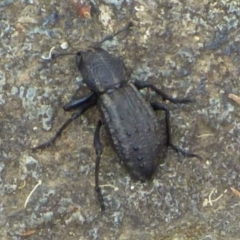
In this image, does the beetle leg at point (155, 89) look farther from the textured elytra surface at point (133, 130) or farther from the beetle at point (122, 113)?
the textured elytra surface at point (133, 130)

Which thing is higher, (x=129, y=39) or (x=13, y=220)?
(x=129, y=39)

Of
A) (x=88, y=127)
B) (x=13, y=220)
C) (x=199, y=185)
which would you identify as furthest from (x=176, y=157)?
(x=13, y=220)

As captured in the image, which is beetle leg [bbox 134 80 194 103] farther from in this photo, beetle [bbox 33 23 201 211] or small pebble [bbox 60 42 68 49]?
small pebble [bbox 60 42 68 49]

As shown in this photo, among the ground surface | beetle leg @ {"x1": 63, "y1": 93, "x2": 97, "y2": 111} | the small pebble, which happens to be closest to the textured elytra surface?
beetle leg @ {"x1": 63, "y1": 93, "x2": 97, "y2": 111}

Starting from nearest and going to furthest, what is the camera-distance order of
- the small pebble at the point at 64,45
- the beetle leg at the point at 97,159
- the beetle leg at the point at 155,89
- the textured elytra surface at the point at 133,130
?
the textured elytra surface at the point at 133,130 < the beetle leg at the point at 97,159 < the beetle leg at the point at 155,89 < the small pebble at the point at 64,45

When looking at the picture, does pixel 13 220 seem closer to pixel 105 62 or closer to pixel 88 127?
pixel 88 127

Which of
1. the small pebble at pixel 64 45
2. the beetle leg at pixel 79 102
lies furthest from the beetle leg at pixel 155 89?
the small pebble at pixel 64 45
